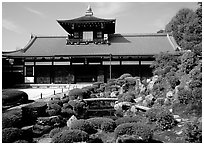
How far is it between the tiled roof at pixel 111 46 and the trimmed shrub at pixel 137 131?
1773cm

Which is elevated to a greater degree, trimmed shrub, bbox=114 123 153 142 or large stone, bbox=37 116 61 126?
trimmed shrub, bbox=114 123 153 142

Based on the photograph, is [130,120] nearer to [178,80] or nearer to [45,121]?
[45,121]

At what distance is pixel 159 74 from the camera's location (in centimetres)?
1410

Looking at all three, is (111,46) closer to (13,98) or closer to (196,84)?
(13,98)

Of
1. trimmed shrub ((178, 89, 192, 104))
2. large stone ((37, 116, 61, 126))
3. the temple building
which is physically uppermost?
the temple building

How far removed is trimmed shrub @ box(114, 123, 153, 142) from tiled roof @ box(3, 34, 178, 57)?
58.2ft

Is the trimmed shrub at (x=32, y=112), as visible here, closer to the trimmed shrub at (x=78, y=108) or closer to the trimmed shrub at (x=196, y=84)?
the trimmed shrub at (x=78, y=108)

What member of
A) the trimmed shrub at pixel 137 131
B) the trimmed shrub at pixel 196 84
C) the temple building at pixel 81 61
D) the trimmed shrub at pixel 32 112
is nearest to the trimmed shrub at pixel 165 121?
the trimmed shrub at pixel 137 131

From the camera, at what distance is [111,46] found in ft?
88.0

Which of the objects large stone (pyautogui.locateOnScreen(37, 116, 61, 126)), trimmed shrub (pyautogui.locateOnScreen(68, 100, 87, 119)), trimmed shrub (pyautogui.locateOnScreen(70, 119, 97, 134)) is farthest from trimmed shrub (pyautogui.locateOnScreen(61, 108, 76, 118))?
trimmed shrub (pyautogui.locateOnScreen(70, 119, 97, 134))

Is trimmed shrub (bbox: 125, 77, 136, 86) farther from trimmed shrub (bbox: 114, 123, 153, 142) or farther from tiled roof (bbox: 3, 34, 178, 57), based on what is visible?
trimmed shrub (bbox: 114, 123, 153, 142)

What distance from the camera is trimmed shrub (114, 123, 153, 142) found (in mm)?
6410

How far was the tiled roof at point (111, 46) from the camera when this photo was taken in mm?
25016


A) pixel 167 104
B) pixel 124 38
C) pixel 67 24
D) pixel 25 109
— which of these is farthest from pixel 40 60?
pixel 167 104
